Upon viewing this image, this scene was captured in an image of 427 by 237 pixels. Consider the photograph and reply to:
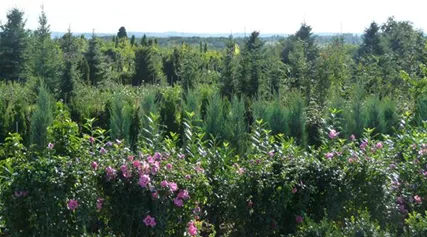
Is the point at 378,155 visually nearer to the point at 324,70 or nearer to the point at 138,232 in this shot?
the point at 138,232

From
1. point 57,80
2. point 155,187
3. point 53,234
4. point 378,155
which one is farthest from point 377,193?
point 57,80

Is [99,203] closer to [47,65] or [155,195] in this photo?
[155,195]

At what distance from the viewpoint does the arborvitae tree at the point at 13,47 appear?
2112 centimetres

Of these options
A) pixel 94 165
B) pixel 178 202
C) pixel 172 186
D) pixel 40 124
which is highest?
pixel 94 165

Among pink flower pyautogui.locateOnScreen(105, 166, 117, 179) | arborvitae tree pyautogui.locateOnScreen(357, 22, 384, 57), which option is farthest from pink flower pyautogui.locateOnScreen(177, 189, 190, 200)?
arborvitae tree pyautogui.locateOnScreen(357, 22, 384, 57)

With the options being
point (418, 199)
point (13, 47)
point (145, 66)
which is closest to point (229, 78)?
point (418, 199)

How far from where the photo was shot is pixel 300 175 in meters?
4.03

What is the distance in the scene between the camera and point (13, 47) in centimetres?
2178

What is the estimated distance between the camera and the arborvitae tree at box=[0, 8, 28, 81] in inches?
832

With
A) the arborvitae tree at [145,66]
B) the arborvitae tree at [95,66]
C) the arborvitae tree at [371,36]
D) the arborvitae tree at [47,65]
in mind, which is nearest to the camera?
the arborvitae tree at [47,65]

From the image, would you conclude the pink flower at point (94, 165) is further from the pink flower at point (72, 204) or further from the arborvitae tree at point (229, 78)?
the arborvitae tree at point (229, 78)

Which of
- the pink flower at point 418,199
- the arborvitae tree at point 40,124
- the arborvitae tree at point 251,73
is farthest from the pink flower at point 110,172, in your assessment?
the arborvitae tree at point 251,73

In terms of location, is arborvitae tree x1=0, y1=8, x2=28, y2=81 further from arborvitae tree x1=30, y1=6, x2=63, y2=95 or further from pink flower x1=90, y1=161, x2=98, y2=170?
pink flower x1=90, y1=161, x2=98, y2=170

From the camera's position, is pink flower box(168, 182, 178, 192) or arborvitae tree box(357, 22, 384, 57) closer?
pink flower box(168, 182, 178, 192)
